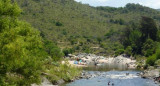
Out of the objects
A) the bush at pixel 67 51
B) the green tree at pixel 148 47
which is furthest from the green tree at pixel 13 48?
the bush at pixel 67 51

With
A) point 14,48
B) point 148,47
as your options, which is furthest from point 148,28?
point 14,48

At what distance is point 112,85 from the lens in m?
62.2

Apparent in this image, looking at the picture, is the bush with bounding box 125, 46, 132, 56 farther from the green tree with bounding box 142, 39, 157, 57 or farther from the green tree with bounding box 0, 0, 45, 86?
the green tree with bounding box 0, 0, 45, 86

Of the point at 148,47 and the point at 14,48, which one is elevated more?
the point at 14,48

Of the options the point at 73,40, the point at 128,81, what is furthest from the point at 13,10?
the point at 73,40

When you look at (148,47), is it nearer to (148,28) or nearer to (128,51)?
(148,28)

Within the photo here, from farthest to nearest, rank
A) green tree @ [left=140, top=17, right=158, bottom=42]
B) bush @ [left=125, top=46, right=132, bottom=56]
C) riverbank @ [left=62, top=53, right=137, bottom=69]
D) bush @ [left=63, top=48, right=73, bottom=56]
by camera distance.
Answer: bush @ [left=63, top=48, right=73, bottom=56] < bush @ [left=125, top=46, right=132, bottom=56] < green tree @ [left=140, top=17, right=158, bottom=42] < riverbank @ [left=62, top=53, right=137, bottom=69]

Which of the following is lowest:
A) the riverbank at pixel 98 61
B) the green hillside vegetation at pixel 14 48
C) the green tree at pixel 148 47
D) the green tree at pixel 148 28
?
the riverbank at pixel 98 61

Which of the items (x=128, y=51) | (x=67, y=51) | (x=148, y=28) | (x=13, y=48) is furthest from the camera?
(x=67, y=51)

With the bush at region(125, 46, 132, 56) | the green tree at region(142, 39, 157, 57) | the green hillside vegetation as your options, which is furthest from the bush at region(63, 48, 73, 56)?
the green hillside vegetation

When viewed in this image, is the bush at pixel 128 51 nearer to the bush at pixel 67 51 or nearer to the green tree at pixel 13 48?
the bush at pixel 67 51

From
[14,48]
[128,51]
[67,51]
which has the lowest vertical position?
[67,51]

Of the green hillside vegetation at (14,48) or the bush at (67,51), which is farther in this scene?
the bush at (67,51)

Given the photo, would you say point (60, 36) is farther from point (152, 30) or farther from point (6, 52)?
point (6, 52)
